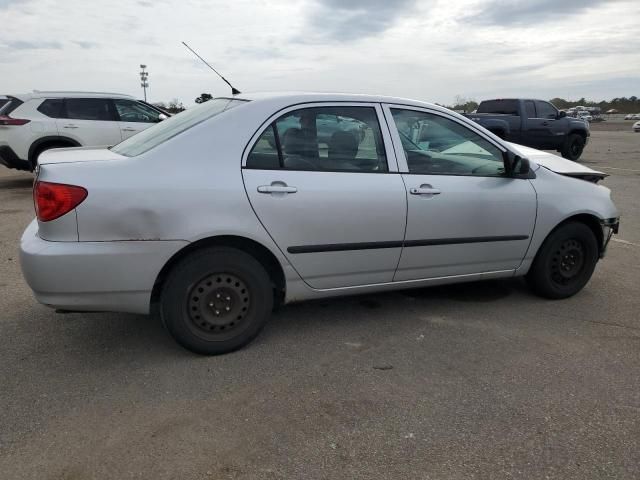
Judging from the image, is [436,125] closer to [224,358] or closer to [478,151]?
[478,151]

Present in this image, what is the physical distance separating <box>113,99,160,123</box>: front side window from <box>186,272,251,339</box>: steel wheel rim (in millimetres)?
8025

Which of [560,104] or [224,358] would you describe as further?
[560,104]

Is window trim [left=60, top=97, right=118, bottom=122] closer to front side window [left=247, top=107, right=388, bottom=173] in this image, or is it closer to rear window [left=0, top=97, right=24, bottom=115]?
rear window [left=0, top=97, right=24, bottom=115]

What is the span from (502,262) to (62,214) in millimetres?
3086

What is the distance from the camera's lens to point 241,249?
10.7ft

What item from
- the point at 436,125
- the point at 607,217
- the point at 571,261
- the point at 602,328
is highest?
the point at 436,125

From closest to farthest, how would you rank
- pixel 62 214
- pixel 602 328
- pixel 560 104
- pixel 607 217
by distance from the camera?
pixel 62 214, pixel 602 328, pixel 607 217, pixel 560 104

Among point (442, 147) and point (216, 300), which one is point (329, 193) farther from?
point (442, 147)

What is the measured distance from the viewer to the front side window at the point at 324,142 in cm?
328

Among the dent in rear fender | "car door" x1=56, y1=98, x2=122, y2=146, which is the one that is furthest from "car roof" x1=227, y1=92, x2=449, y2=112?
"car door" x1=56, y1=98, x2=122, y2=146

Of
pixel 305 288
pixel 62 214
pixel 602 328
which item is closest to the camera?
pixel 62 214

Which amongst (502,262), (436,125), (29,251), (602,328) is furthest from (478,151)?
(29,251)

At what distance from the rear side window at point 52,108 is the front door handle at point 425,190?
8293mm

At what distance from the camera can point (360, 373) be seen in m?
3.13
